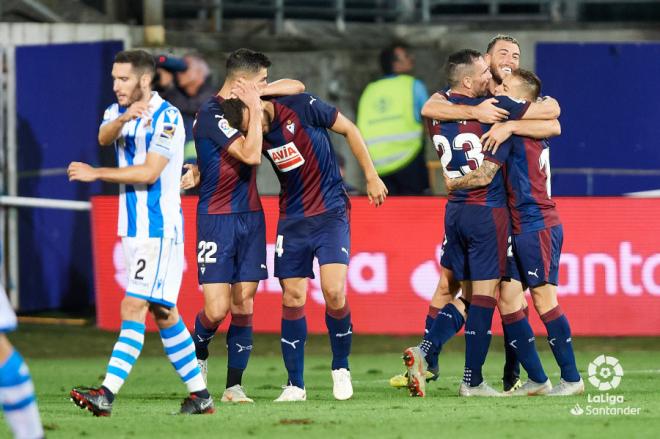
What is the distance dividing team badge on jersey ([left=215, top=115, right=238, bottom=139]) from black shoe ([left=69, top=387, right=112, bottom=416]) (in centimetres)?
198

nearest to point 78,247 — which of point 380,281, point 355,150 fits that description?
point 380,281

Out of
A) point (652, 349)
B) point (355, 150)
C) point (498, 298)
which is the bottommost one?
point (652, 349)

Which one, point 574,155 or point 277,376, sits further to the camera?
point 574,155

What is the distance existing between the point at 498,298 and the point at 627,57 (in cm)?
831

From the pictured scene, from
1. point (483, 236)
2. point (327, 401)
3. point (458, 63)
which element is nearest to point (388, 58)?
point (458, 63)

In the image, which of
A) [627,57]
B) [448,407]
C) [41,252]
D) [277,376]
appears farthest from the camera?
[627,57]

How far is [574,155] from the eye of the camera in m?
17.7

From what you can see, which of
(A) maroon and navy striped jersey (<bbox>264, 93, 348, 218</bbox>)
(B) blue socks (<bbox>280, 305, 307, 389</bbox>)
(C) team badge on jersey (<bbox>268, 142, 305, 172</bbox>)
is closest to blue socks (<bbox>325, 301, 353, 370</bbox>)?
(B) blue socks (<bbox>280, 305, 307, 389</bbox>)

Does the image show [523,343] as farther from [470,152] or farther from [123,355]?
[123,355]

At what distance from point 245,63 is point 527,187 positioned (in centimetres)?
194

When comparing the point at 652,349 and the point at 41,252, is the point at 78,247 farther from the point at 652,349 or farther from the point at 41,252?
the point at 652,349

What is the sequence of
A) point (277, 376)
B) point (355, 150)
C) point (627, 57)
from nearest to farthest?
point (355, 150) → point (277, 376) → point (627, 57)

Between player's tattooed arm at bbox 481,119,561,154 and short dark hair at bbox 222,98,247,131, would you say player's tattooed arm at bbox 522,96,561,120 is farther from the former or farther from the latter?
short dark hair at bbox 222,98,247,131

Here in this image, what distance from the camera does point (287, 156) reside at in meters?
9.78
